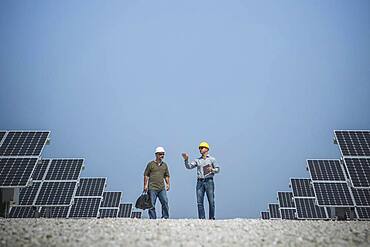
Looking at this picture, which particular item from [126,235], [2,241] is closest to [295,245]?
[126,235]

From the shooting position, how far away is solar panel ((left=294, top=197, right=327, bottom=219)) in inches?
850

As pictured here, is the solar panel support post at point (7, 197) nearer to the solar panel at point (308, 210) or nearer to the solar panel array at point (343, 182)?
the solar panel array at point (343, 182)

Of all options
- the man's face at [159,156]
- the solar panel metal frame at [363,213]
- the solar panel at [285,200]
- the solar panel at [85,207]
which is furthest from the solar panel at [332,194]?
Result: the solar panel at [85,207]

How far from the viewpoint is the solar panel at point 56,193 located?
1906cm

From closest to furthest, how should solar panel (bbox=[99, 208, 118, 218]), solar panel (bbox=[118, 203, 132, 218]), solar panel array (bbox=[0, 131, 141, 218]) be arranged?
solar panel array (bbox=[0, 131, 141, 218])
solar panel (bbox=[99, 208, 118, 218])
solar panel (bbox=[118, 203, 132, 218])

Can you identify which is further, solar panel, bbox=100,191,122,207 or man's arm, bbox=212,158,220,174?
solar panel, bbox=100,191,122,207

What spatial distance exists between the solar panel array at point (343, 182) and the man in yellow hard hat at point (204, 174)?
7142 mm

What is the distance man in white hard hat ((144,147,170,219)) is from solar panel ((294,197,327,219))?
13.5 m

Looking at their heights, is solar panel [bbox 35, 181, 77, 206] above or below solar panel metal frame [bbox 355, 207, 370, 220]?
above

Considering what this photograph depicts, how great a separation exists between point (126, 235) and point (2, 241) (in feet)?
5.15

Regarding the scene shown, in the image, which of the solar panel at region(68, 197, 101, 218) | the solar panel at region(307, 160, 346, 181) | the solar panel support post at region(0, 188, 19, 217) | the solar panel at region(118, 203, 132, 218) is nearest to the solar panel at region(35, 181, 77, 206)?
the solar panel at region(68, 197, 101, 218)

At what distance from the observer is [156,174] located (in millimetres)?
10641

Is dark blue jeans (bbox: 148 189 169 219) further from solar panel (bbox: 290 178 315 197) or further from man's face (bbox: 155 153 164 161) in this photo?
solar panel (bbox: 290 178 315 197)

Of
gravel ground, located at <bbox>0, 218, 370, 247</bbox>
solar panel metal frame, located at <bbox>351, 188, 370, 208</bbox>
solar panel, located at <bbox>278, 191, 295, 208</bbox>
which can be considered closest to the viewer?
gravel ground, located at <bbox>0, 218, 370, 247</bbox>
